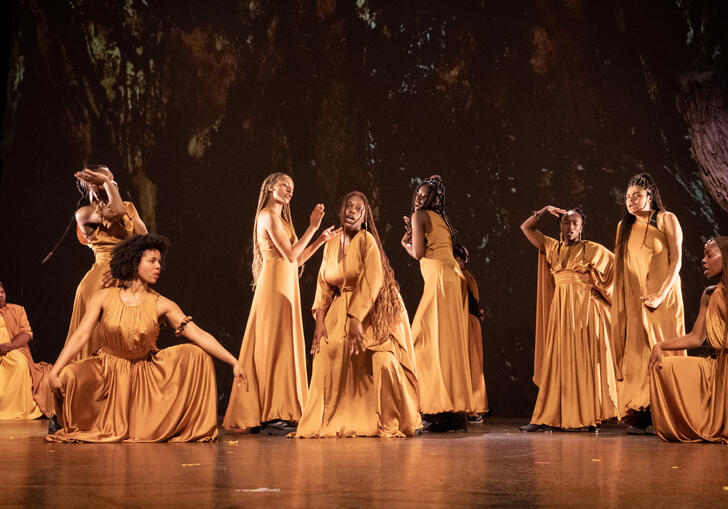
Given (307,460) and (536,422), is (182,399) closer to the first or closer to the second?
(307,460)

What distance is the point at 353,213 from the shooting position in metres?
5.56

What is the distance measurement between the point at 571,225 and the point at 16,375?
4.89 m

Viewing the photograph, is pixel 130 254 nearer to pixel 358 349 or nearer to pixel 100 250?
pixel 100 250

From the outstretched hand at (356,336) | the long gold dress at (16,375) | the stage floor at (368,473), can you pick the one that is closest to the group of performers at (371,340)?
the outstretched hand at (356,336)

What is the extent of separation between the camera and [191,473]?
141 inches

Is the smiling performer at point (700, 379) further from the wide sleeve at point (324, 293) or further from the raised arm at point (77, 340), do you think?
the raised arm at point (77, 340)

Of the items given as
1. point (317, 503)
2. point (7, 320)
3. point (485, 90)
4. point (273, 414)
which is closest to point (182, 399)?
point (273, 414)

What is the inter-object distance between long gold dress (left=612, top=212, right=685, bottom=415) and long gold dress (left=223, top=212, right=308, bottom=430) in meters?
2.03

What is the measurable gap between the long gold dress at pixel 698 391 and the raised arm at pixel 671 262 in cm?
71

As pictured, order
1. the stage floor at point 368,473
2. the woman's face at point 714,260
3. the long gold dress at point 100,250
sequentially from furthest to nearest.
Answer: the long gold dress at point 100,250, the woman's face at point 714,260, the stage floor at point 368,473

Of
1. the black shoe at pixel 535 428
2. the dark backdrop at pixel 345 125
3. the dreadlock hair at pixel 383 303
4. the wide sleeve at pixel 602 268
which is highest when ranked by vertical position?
the dark backdrop at pixel 345 125

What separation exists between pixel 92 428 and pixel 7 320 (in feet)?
11.6

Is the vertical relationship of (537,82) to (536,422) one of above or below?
above

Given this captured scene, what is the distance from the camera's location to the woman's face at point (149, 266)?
16.8 feet
